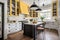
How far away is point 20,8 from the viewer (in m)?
7.41

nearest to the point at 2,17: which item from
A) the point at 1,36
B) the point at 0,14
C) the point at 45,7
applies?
the point at 0,14

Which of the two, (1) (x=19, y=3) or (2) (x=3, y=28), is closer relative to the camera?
(2) (x=3, y=28)

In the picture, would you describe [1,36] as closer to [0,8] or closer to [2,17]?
[2,17]

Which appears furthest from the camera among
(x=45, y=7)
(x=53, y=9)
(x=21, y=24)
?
(x=45, y=7)

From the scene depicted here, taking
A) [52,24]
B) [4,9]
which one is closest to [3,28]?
[4,9]

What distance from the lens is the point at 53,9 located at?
7.90 m

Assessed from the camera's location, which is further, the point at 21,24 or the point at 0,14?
the point at 21,24

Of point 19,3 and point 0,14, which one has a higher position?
point 19,3

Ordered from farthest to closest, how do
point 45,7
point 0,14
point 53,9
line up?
point 45,7 < point 53,9 < point 0,14

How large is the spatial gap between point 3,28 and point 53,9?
5.61 meters

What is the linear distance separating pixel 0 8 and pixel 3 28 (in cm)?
108

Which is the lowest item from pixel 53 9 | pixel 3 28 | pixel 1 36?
pixel 1 36

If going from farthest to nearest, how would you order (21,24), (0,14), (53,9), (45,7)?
(45,7)
(53,9)
(21,24)
(0,14)

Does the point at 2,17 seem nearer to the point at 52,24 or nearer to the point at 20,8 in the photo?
the point at 20,8
